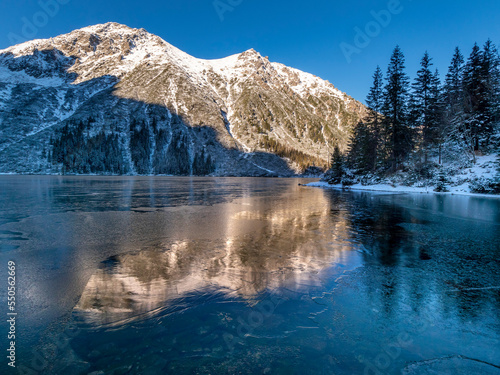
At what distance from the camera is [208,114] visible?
600 feet

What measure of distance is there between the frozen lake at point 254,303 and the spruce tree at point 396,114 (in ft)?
129

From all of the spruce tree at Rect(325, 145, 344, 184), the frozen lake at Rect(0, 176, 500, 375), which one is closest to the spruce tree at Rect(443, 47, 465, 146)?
the spruce tree at Rect(325, 145, 344, 184)

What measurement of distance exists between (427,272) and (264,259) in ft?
18.4

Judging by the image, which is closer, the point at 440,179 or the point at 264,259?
the point at 264,259

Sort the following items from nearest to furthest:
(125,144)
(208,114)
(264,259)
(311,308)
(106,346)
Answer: (106,346), (311,308), (264,259), (125,144), (208,114)

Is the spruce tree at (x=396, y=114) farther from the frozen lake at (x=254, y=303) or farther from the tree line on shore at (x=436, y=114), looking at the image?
the frozen lake at (x=254, y=303)

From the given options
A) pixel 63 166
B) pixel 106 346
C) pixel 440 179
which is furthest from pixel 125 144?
pixel 106 346

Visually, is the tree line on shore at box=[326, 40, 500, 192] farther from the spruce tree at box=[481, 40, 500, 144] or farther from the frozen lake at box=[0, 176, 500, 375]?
the frozen lake at box=[0, 176, 500, 375]

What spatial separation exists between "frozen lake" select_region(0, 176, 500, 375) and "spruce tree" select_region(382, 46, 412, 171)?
39.2m

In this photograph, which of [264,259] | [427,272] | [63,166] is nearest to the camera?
[427,272]

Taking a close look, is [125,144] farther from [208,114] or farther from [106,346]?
[106,346]

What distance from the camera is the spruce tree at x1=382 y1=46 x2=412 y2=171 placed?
46.6 m

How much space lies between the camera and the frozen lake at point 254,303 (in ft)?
14.4

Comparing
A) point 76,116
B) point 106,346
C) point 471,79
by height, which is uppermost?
point 76,116
